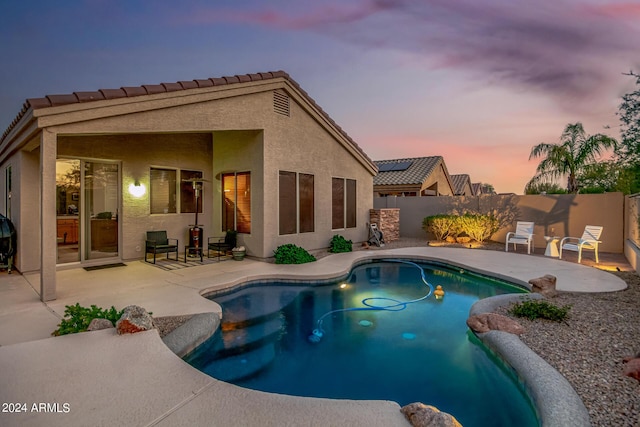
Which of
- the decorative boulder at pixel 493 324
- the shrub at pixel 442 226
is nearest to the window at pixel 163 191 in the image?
the decorative boulder at pixel 493 324

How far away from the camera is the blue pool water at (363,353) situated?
3639 mm

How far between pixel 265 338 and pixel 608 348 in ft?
15.5

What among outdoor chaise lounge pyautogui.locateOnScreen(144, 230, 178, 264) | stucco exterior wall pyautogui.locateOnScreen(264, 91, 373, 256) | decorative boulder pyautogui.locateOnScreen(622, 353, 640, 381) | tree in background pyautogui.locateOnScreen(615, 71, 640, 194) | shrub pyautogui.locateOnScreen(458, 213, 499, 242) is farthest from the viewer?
shrub pyautogui.locateOnScreen(458, 213, 499, 242)

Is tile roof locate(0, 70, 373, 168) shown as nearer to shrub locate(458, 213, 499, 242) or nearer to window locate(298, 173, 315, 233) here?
window locate(298, 173, 315, 233)

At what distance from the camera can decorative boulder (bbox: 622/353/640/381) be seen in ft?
10.9

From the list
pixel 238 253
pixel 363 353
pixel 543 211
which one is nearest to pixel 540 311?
pixel 363 353

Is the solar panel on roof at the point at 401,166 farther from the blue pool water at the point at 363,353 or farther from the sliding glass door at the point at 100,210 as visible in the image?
the sliding glass door at the point at 100,210

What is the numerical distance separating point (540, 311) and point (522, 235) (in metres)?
8.01

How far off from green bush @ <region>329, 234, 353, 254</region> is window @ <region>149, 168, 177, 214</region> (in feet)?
18.1

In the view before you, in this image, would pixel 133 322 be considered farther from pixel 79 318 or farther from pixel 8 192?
pixel 8 192

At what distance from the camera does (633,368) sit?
3.39 m

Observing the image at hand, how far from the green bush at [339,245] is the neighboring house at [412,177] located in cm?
1042

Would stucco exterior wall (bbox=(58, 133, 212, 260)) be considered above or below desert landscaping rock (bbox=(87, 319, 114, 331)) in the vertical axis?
above

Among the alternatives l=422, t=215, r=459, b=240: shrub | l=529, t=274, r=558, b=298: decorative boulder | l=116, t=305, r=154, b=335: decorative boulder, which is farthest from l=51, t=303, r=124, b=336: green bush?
l=422, t=215, r=459, b=240: shrub
